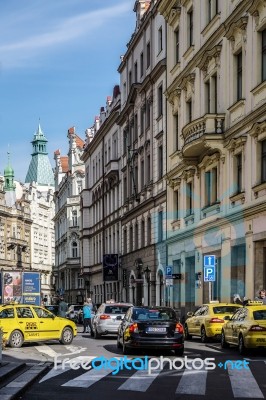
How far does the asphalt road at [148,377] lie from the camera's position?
13.2 m

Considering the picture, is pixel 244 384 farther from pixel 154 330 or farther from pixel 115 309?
pixel 115 309

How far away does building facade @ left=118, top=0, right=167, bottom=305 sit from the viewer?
159ft

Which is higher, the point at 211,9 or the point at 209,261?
the point at 211,9

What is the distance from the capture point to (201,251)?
3869 cm

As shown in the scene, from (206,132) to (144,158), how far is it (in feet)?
57.9

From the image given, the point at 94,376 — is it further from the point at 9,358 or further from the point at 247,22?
the point at 247,22

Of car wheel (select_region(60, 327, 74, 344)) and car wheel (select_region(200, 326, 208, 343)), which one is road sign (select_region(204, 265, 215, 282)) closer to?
car wheel (select_region(200, 326, 208, 343))

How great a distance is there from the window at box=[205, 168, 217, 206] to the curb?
20.2m

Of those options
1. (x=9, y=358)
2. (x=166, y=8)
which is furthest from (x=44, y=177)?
(x=9, y=358)

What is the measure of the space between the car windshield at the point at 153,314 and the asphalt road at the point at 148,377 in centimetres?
98

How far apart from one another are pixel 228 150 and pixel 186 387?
2164 cm

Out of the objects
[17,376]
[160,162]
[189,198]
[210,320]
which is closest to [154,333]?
[210,320]

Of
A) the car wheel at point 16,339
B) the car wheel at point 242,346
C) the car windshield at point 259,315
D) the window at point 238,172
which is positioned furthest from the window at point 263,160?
the car wheel at point 16,339

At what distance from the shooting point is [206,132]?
3578 cm
